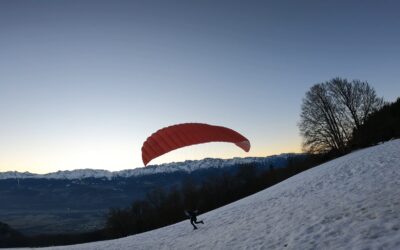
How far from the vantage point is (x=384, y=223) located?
10.5 metres

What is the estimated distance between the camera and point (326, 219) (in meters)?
13.4

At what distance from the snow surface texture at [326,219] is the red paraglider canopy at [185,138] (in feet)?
13.3

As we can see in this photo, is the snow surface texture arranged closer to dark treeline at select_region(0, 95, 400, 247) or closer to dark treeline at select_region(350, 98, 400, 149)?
dark treeline at select_region(350, 98, 400, 149)

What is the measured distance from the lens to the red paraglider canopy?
1363 cm

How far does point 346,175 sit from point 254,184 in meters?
73.7

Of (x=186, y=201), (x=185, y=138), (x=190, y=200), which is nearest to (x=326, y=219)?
(x=185, y=138)

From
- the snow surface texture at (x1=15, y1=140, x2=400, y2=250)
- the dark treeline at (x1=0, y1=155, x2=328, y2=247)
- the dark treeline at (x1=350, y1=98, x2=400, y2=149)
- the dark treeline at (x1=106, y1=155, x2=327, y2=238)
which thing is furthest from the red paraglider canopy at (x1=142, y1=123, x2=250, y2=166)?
the dark treeline at (x1=106, y1=155, x2=327, y2=238)

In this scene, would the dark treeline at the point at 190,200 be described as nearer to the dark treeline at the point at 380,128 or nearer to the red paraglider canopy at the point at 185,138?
the dark treeline at the point at 380,128

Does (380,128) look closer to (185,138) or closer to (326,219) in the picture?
(326,219)

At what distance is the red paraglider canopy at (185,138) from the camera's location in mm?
13633

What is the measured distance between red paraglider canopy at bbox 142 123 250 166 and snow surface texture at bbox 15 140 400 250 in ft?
13.3

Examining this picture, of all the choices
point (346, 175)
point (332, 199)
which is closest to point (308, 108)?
point (346, 175)

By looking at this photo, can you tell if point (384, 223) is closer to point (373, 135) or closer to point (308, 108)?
point (373, 135)

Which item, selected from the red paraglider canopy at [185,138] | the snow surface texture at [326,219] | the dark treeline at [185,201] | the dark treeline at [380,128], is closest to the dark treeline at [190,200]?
the dark treeline at [185,201]
